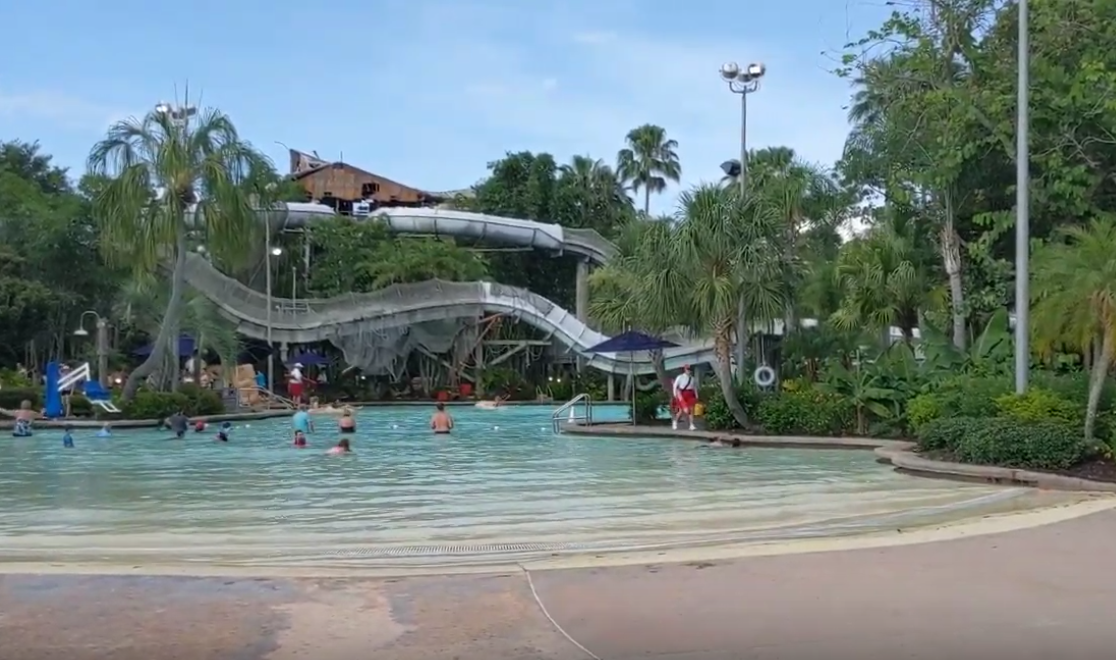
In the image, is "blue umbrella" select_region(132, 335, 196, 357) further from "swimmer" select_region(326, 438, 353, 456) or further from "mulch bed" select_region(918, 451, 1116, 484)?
"mulch bed" select_region(918, 451, 1116, 484)

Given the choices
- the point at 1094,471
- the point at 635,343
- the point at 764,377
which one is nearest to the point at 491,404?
the point at 635,343

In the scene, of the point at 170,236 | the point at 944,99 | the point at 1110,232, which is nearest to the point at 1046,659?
the point at 1110,232

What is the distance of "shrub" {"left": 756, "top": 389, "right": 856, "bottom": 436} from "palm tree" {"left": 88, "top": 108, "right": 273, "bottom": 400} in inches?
688

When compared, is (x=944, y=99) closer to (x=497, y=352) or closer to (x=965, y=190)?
(x=965, y=190)

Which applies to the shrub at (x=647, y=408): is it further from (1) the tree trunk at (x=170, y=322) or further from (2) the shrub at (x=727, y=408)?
(1) the tree trunk at (x=170, y=322)

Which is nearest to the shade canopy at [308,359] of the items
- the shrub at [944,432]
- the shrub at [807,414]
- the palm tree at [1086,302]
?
the shrub at [807,414]

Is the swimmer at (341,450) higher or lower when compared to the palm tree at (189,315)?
lower

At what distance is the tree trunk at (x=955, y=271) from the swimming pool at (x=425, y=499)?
602 cm

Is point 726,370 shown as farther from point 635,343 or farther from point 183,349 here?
point 183,349

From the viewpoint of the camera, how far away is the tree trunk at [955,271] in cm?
2580

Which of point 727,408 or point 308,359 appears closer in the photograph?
point 727,408

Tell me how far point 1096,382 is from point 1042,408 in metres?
1.15

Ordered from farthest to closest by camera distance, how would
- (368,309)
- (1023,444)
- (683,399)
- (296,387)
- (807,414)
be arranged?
(368,309) → (296,387) → (683,399) → (807,414) → (1023,444)

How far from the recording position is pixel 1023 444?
1539 centimetres
